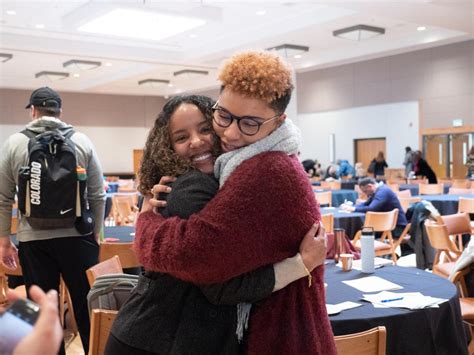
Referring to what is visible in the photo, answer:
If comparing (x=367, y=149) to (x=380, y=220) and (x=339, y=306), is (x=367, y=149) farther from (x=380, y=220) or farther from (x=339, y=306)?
(x=339, y=306)

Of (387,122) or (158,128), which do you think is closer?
(158,128)

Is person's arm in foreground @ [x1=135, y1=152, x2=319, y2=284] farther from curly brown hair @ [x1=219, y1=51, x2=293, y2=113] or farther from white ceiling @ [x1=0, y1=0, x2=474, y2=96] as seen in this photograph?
white ceiling @ [x1=0, y1=0, x2=474, y2=96]

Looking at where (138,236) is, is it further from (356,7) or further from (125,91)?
(125,91)

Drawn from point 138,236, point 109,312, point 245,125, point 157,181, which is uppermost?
point 245,125

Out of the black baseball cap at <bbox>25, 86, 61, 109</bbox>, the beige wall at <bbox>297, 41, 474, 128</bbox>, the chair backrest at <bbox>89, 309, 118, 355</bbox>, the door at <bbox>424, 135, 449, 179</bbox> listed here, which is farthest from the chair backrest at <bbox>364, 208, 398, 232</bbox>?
the door at <bbox>424, 135, 449, 179</bbox>

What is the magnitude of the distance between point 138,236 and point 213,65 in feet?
50.6

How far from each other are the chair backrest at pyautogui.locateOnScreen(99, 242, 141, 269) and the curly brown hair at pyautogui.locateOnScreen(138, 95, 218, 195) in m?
2.00

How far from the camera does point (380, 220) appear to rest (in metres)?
6.02

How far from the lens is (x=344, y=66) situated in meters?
17.1

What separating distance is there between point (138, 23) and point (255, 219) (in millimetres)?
10784

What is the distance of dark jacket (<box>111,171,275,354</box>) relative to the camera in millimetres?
1326

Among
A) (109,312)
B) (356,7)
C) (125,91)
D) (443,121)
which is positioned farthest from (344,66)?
(109,312)

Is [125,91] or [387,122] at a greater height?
[125,91]

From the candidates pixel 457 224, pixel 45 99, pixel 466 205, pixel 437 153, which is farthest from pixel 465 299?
pixel 437 153
